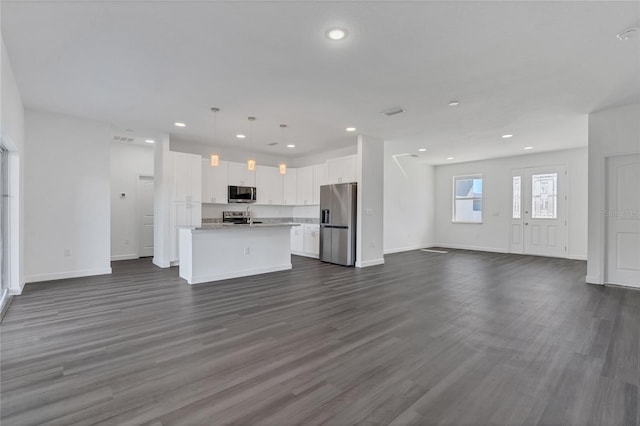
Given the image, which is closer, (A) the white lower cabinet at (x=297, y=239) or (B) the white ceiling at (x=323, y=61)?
(B) the white ceiling at (x=323, y=61)

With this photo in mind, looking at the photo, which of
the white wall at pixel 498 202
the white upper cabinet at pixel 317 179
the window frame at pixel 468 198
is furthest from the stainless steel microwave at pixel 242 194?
the window frame at pixel 468 198

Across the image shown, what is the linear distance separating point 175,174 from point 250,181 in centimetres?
189

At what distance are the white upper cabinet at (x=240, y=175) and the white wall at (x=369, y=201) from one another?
2.93 meters

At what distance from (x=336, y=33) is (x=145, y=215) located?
7195 millimetres

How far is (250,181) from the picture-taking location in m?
7.84

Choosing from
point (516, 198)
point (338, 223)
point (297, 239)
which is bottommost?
point (297, 239)

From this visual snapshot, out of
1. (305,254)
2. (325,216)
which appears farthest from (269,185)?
(305,254)

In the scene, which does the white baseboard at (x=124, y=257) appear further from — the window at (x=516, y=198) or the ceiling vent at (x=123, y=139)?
the window at (x=516, y=198)

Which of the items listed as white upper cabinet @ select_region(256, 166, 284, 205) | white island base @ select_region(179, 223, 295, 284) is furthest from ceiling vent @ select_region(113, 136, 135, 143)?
white island base @ select_region(179, 223, 295, 284)

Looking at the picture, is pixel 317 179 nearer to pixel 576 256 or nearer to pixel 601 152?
pixel 601 152

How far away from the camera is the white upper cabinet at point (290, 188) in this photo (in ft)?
27.8

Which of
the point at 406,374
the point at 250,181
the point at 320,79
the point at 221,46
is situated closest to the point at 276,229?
the point at 250,181

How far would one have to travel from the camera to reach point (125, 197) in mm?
7578

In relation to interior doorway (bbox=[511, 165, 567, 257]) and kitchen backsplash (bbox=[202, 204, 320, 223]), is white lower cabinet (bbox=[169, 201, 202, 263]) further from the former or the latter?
interior doorway (bbox=[511, 165, 567, 257])
